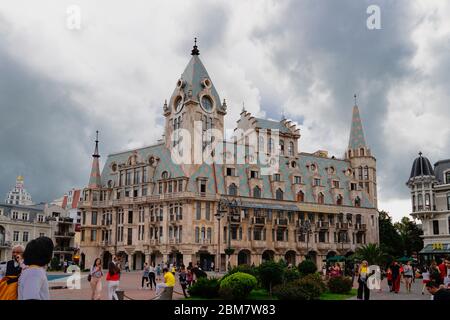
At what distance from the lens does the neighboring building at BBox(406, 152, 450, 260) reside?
2439 inches

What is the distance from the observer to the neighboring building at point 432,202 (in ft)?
203

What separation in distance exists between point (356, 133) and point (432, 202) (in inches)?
817

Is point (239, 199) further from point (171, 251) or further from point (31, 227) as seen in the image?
point (31, 227)

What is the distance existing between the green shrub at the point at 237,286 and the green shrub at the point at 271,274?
4027 mm

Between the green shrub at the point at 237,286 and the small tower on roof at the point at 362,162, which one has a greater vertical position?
the small tower on roof at the point at 362,162

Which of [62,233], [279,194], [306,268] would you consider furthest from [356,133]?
[62,233]

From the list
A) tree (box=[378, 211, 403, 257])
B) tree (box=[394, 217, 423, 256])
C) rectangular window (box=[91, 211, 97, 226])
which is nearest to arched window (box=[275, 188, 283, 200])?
tree (box=[378, 211, 403, 257])

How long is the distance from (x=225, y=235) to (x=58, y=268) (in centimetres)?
2549

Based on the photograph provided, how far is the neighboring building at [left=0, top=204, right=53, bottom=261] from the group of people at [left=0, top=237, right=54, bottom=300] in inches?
2591

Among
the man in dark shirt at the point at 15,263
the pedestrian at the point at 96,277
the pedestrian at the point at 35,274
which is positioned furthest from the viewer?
the pedestrian at the point at 96,277

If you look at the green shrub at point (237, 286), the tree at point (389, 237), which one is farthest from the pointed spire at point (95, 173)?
the green shrub at point (237, 286)

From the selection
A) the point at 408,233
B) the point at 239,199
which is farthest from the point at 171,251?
the point at 408,233

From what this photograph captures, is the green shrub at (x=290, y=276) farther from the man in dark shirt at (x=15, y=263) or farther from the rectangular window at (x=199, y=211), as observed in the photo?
the rectangular window at (x=199, y=211)

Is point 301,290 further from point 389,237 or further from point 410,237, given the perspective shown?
point 410,237
